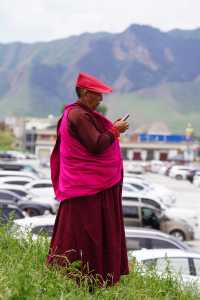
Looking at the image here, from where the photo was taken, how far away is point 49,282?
448 cm

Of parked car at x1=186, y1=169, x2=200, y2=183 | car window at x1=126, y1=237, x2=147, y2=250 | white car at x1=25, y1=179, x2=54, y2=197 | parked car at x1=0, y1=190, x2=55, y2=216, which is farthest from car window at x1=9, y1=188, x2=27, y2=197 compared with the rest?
parked car at x1=186, y1=169, x2=200, y2=183

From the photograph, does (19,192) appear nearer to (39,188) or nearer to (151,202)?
(39,188)

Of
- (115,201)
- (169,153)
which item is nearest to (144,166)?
(169,153)

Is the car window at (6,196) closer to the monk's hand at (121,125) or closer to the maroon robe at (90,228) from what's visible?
the maroon robe at (90,228)

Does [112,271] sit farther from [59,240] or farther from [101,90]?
[101,90]

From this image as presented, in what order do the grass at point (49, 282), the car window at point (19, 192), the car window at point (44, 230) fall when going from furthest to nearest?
the car window at point (19, 192)
the car window at point (44, 230)
the grass at point (49, 282)

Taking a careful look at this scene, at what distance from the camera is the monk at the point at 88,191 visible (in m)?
4.99

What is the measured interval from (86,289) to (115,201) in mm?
720

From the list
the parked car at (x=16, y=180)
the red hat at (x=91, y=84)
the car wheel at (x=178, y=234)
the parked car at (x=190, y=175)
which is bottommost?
the parked car at (x=190, y=175)

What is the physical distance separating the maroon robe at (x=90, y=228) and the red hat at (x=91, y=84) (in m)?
0.15

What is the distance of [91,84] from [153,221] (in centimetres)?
1458

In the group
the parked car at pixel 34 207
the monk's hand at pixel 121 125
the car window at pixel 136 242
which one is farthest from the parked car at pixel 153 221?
the monk's hand at pixel 121 125

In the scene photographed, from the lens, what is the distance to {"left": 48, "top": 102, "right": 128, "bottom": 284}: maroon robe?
497 cm

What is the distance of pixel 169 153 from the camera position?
366 ft
